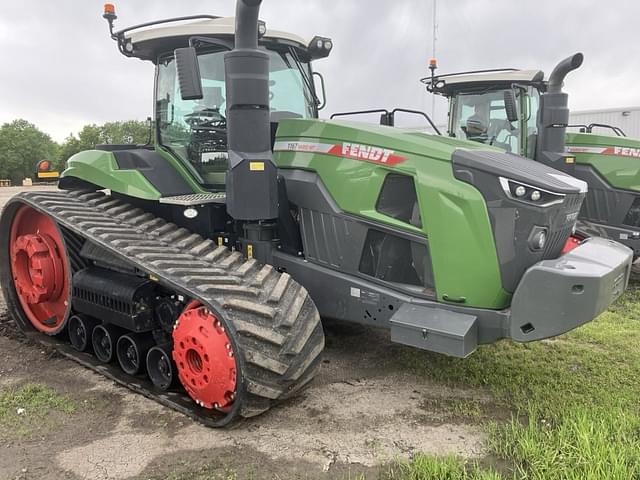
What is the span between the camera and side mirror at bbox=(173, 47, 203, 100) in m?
3.48

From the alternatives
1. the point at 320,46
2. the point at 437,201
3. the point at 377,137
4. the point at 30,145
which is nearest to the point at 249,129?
the point at 377,137

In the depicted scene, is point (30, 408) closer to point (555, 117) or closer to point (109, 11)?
point (109, 11)

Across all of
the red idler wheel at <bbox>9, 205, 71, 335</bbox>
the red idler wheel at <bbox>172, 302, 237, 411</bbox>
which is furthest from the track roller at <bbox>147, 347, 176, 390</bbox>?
the red idler wheel at <bbox>9, 205, 71, 335</bbox>

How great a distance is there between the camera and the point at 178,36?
4.20 meters

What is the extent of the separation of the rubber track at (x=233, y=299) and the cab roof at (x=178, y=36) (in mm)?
1353

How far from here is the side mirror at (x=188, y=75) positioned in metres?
3.48

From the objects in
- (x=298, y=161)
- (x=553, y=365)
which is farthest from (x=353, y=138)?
(x=553, y=365)

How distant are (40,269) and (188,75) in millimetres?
2249

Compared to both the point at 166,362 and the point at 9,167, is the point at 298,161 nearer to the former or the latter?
the point at 166,362

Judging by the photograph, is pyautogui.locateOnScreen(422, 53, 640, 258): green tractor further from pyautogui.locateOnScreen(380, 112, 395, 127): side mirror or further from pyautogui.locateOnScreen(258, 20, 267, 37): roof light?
pyautogui.locateOnScreen(258, 20, 267, 37): roof light

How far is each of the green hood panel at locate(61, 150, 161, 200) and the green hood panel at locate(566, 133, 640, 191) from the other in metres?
5.96

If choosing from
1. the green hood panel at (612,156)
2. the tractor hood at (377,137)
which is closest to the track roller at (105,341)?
the tractor hood at (377,137)

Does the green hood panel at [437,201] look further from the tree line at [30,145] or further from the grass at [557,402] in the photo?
the tree line at [30,145]

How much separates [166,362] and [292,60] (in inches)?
99.2
